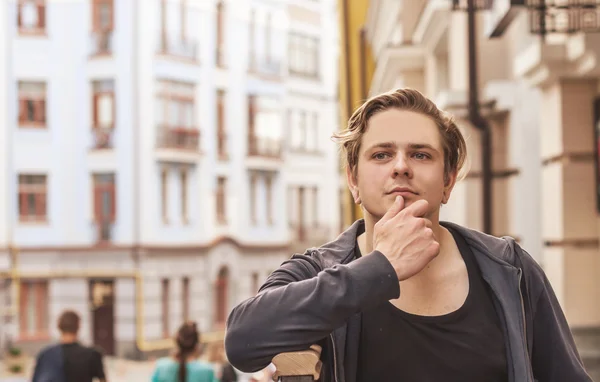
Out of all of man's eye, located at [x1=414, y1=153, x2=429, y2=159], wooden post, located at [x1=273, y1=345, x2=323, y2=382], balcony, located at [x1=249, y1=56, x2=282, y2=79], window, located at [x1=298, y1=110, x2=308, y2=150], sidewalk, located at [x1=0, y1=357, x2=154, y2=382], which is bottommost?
sidewalk, located at [x1=0, y1=357, x2=154, y2=382]

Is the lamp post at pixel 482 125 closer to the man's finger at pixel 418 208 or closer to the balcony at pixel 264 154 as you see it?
the man's finger at pixel 418 208

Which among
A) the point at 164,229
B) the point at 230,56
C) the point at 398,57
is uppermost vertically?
the point at 230,56

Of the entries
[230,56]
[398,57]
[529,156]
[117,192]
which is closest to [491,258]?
[529,156]

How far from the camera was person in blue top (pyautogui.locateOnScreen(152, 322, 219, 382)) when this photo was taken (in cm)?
673

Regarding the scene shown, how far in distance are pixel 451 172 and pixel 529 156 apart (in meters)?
8.28

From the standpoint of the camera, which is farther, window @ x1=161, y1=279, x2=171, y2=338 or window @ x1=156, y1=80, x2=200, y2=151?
window @ x1=161, y1=279, x2=171, y2=338

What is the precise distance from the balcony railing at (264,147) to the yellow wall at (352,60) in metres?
12.4

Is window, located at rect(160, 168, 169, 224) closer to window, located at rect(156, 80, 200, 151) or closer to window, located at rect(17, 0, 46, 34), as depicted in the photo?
window, located at rect(156, 80, 200, 151)

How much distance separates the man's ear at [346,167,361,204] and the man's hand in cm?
19

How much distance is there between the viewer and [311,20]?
141 ft

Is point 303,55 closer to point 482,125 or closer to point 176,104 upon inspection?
point 176,104

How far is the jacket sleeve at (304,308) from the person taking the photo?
2.04 metres

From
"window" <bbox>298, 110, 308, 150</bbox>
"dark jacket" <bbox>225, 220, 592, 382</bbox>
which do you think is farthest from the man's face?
"window" <bbox>298, 110, 308, 150</bbox>

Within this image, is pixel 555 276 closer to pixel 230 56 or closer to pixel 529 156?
pixel 529 156
